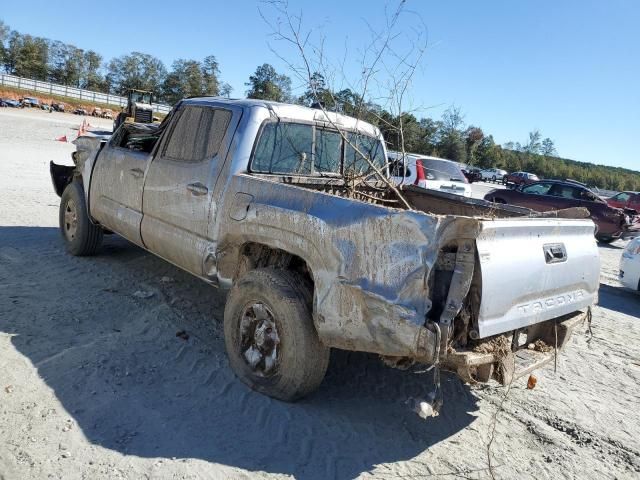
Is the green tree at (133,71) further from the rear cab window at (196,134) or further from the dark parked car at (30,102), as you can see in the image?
the rear cab window at (196,134)

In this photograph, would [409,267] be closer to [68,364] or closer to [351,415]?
[351,415]

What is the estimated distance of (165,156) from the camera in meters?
4.75

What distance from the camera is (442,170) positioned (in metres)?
12.8

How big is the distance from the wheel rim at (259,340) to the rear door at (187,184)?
2.35 ft

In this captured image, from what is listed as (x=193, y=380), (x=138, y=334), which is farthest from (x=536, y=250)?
(x=138, y=334)

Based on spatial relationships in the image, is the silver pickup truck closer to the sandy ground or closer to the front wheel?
the sandy ground

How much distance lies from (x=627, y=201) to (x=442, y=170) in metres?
12.4

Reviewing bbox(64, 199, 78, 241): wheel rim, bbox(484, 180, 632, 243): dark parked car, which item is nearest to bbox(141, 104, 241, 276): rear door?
bbox(64, 199, 78, 241): wheel rim

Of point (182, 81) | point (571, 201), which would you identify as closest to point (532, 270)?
point (571, 201)

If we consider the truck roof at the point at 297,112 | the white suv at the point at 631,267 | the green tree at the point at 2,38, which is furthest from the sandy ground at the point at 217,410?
the green tree at the point at 2,38

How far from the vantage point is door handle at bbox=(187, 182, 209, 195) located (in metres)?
4.16

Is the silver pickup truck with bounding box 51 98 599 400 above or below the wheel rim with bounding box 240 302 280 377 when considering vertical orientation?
above

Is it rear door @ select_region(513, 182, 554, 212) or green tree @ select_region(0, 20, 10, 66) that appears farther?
green tree @ select_region(0, 20, 10, 66)

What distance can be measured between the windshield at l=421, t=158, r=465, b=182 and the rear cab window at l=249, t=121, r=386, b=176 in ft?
23.6
